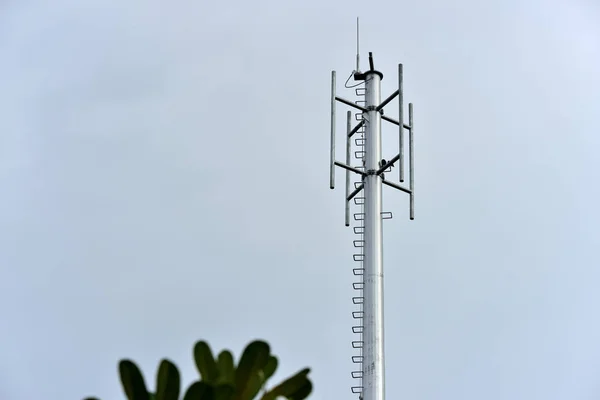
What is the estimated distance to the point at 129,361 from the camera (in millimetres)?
7113

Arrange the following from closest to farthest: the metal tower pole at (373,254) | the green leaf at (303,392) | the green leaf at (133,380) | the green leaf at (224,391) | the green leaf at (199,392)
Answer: the green leaf at (199,392), the green leaf at (224,391), the green leaf at (133,380), the green leaf at (303,392), the metal tower pole at (373,254)

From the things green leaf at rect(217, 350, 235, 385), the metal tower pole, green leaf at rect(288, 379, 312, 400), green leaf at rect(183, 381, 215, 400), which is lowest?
green leaf at rect(183, 381, 215, 400)

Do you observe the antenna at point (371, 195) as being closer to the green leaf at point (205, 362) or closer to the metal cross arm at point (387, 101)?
the metal cross arm at point (387, 101)

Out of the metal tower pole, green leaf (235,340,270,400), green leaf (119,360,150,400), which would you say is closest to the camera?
green leaf (119,360,150,400)

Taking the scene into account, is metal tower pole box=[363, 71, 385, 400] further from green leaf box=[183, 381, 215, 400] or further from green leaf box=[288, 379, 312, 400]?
green leaf box=[183, 381, 215, 400]

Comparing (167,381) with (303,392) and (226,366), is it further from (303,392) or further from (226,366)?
(303,392)

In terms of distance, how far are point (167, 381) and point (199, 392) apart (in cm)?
42

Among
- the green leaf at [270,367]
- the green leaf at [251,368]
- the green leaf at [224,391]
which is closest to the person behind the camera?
the green leaf at [224,391]

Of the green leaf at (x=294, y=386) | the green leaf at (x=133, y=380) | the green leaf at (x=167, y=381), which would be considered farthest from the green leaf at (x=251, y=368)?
the green leaf at (x=133, y=380)

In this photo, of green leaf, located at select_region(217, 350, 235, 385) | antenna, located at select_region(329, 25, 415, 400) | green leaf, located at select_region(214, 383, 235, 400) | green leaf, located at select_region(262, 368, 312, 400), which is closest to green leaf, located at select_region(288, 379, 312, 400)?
green leaf, located at select_region(262, 368, 312, 400)

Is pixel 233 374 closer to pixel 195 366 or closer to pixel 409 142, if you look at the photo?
pixel 195 366

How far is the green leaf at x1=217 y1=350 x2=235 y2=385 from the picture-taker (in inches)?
305

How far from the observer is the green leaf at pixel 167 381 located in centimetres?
727

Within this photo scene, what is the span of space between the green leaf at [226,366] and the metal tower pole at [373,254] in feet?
68.6
